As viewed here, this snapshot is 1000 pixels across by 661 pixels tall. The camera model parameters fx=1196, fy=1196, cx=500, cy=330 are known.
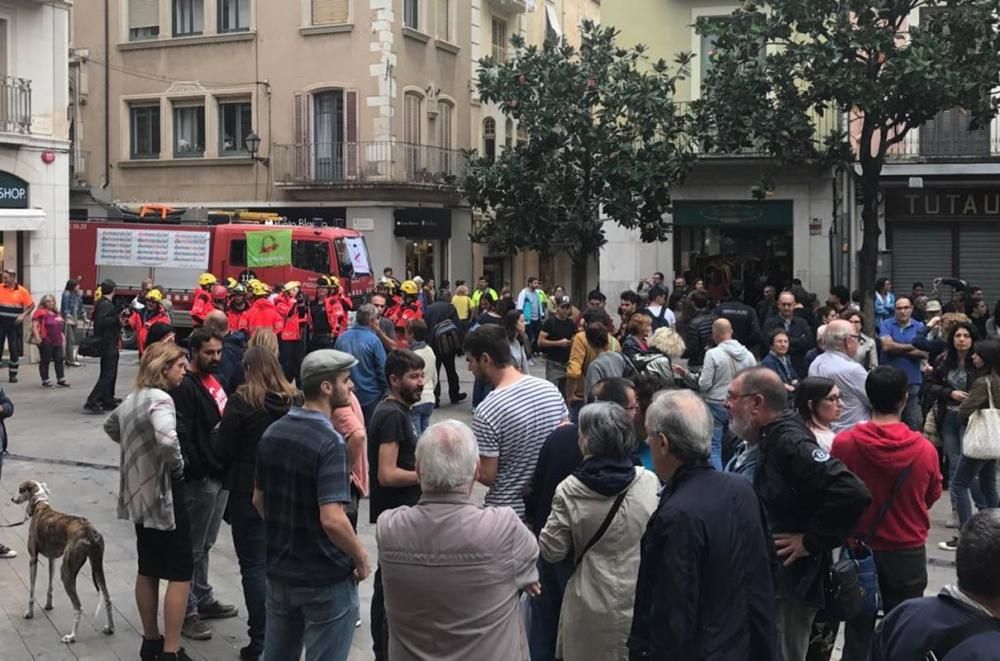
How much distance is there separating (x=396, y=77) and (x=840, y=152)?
15012 mm

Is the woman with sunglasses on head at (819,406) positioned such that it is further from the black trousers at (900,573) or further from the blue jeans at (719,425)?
the blue jeans at (719,425)

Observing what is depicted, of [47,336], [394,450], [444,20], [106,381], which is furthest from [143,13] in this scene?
[394,450]

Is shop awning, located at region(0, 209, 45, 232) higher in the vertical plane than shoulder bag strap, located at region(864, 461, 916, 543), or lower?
higher

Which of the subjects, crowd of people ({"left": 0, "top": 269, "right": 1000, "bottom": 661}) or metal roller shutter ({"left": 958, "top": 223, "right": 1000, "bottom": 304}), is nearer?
crowd of people ({"left": 0, "top": 269, "right": 1000, "bottom": 661})

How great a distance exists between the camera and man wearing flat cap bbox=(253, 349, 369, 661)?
4.94 meters

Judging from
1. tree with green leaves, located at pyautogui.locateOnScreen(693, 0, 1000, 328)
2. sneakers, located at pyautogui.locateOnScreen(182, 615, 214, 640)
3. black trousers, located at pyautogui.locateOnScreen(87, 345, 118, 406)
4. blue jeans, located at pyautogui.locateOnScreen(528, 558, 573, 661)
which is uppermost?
tree with green leaves, located at pyautogui.locateOnScreen(693, 0, 1000, 328)

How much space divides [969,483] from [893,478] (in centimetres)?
368

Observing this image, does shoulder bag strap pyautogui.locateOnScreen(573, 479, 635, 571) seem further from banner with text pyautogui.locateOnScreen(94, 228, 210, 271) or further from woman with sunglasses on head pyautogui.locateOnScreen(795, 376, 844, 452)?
banner with text pyautogui.locateOnScreen(94, 228, 210, 271)

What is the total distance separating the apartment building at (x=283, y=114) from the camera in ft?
101

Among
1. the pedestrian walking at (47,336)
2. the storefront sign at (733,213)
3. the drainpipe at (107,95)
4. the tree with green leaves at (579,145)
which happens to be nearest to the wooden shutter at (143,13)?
the drainpipe at (107,95)

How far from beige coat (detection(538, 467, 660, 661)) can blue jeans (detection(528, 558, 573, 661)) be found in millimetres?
583

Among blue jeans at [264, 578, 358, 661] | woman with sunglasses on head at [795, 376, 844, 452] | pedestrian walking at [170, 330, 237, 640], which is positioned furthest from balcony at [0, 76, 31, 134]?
woman with sunglasses on head at [795, 376, 844, 452]

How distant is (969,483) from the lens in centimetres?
884

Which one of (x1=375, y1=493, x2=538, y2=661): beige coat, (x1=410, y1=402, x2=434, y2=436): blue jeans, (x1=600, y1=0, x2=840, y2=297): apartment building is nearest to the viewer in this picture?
(x1=375, y1=493, x2=538, y2=661): beige coat
